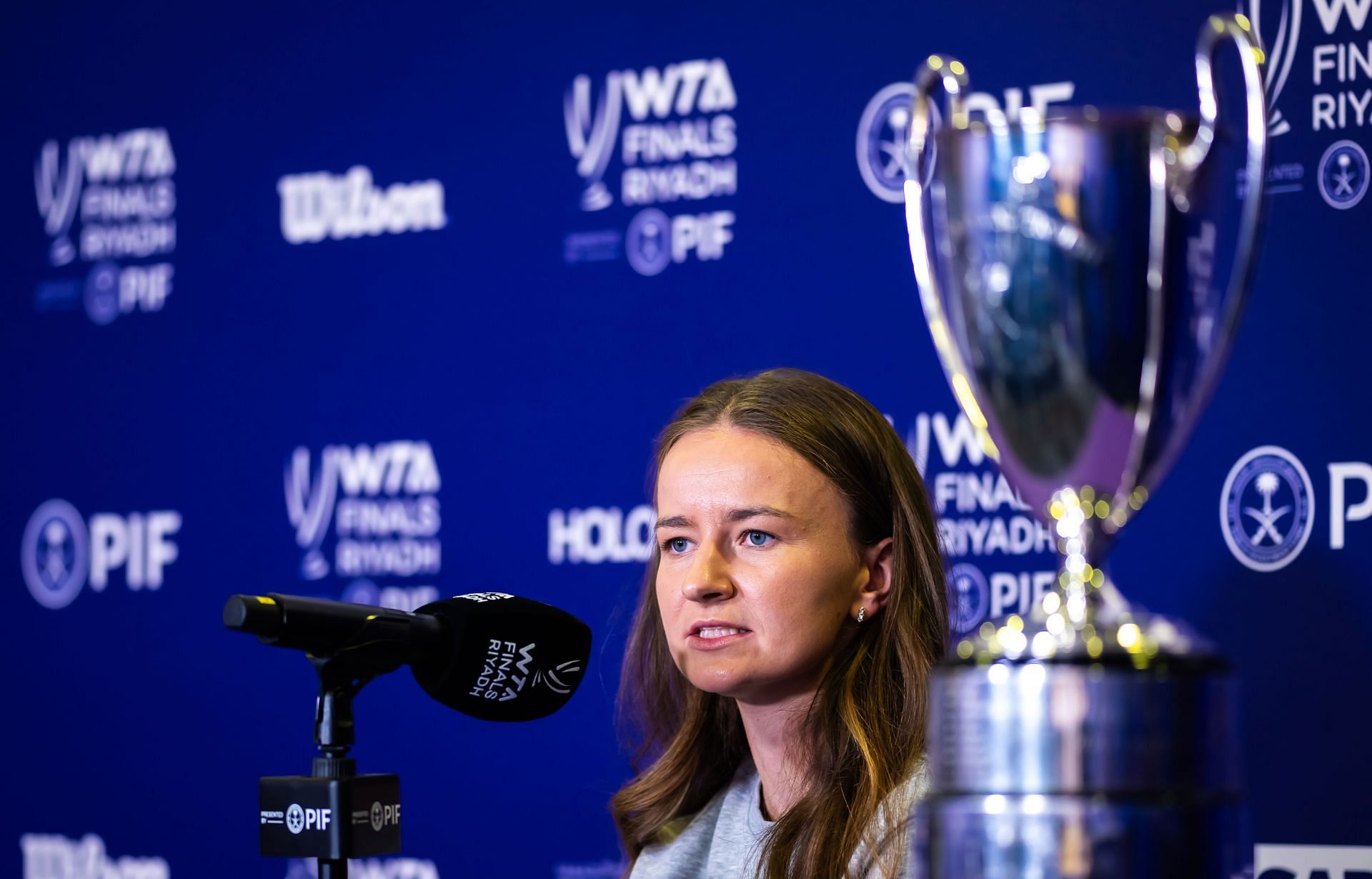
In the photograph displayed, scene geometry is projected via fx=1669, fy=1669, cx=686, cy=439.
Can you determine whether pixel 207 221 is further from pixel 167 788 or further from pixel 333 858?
pixel 333 858

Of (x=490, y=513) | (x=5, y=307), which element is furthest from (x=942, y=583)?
(x=5, y=307)

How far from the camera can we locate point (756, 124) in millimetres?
2879

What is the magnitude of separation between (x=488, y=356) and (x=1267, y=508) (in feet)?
4.71

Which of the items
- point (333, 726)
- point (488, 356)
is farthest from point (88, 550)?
point (333, 726)

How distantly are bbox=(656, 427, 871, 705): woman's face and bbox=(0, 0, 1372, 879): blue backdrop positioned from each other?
69cm

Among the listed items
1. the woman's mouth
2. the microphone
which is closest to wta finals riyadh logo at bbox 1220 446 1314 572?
the woman's mouth

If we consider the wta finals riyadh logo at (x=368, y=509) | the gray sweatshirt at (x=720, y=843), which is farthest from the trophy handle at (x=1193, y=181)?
the wta finals riyadh logo at (x=368, y=509)

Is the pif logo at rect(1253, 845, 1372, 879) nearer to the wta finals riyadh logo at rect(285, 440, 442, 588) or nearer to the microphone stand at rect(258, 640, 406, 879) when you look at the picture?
the microphone stand at rect(258, 640, 406, 879)

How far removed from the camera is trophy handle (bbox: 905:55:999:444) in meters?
0.98

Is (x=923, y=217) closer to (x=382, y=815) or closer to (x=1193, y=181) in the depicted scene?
(x=1193, y=181)

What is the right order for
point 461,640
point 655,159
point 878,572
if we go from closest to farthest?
point 461,640
point 878,572
point 655,159

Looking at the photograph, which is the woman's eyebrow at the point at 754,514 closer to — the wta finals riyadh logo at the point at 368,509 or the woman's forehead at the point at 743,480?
the woman's forehead at the point at 743,480

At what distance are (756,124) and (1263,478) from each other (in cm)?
104

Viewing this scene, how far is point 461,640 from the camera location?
1.62 m
